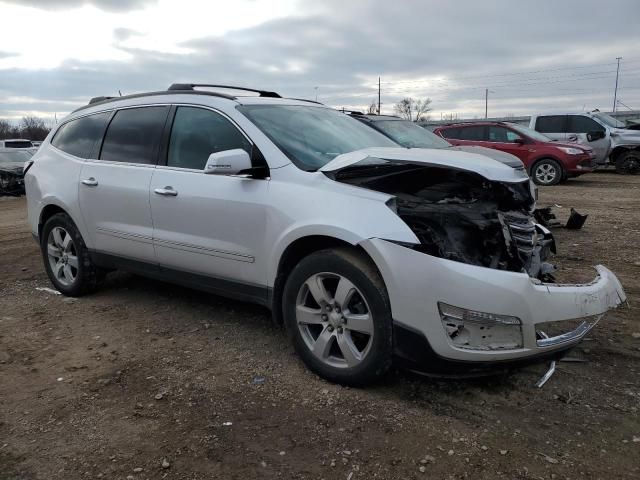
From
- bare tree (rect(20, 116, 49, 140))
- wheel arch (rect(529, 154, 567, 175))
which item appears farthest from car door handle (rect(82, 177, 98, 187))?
bare tree (rect(20, 116, 49, 140))

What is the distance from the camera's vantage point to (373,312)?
309cm

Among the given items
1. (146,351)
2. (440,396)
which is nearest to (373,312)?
(440,396)

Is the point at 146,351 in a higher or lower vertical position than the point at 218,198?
lower

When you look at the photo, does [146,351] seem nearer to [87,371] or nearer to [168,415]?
[87,371]

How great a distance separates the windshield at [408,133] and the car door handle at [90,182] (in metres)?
5.32

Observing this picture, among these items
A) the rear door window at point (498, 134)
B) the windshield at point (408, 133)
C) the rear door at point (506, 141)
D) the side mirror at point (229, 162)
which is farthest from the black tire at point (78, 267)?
the rear door window at point (498, 134)

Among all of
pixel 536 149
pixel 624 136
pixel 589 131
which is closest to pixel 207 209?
pixel 536 149

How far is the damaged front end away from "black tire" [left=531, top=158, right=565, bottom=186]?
15000 mm

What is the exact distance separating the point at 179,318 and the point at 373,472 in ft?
8.42

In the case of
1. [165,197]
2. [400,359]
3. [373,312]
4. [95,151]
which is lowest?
[400,359]

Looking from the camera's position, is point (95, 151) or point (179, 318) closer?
point (179, 318)

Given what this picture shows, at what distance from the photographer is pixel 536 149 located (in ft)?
45.7

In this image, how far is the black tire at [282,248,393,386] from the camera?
3076mm

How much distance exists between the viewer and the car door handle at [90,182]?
4811mm
